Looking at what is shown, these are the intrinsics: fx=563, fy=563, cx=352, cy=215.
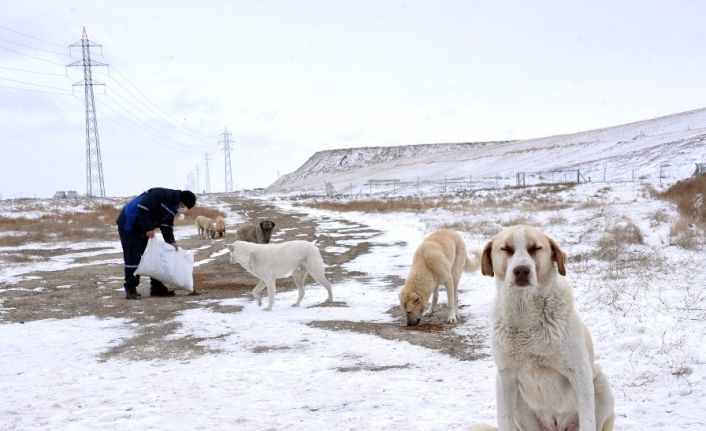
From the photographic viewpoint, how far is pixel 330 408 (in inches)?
176

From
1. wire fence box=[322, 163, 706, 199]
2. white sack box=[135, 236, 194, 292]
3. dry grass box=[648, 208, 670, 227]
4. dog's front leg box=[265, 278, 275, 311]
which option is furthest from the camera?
wire fence box=[322, 163, 706, 199]

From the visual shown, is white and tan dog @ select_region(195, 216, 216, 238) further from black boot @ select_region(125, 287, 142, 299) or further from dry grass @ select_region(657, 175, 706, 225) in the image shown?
dry grass @ select_region(657, 175, 706, 225)

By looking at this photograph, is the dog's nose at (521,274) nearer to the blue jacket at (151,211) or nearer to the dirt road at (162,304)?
the dirt road at (162,304)

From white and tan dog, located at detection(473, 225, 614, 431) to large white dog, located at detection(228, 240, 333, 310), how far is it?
5994mm

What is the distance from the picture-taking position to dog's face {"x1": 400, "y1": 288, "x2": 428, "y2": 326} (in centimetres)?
739

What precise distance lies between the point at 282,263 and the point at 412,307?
281 centimetres

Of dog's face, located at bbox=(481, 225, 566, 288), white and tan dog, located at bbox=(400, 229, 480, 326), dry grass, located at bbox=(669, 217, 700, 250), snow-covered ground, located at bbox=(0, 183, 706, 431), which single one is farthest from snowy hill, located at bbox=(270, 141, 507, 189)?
dog's face, located at bbox=(481, 225, 566, 288)

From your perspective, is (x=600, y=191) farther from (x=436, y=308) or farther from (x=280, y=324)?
(x=280, y=324)

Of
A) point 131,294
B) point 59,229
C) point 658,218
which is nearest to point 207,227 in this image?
point 59,229

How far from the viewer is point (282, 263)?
937cm

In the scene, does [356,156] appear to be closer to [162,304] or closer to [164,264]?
[164,264]

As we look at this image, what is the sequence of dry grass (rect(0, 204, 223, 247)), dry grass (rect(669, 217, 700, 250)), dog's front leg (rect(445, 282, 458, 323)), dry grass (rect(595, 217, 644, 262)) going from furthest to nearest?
1. dry grass (rect(0, 204, 223, 247))
2. dry grass (rect(669, 217, 700, 250))
3. dry grass (rect(595, 217, 644, 262))
4. dog's front leg (rect(445, 282, 458, 323))

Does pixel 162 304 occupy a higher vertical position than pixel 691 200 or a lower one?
lower

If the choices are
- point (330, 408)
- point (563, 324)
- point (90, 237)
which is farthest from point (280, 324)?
point (90, 237)
